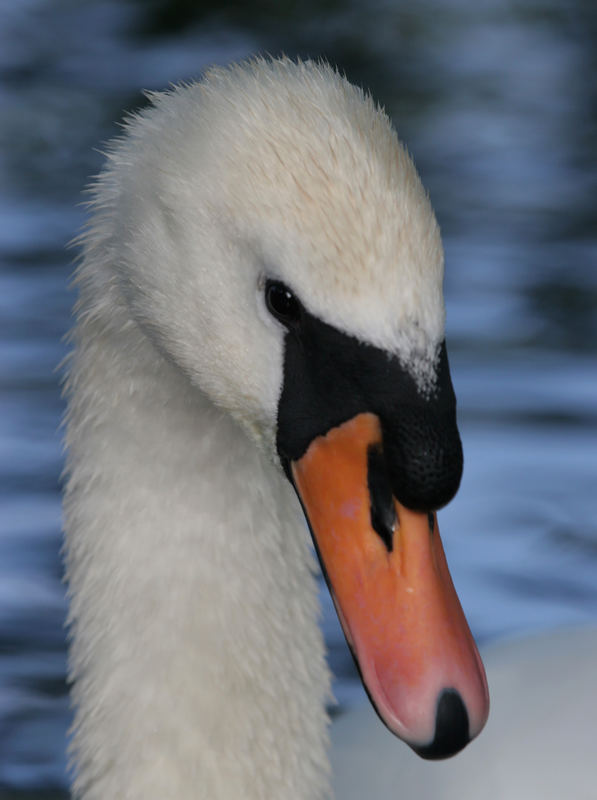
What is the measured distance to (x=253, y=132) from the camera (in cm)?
227

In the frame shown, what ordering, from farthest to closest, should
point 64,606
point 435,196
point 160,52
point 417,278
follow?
1. point 160,52
2. point 435,196
3. point 64,606
4. point 417,278

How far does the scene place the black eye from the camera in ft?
7.21

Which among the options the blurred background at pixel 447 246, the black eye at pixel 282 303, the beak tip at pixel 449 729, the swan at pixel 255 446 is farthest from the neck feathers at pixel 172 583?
the blurred background at pixel 447 246

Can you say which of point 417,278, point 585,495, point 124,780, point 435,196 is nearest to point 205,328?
point 417,278

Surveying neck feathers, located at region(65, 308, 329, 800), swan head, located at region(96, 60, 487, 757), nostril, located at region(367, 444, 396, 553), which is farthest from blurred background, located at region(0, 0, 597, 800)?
nostril, located at region(367, 444, 396, 553)

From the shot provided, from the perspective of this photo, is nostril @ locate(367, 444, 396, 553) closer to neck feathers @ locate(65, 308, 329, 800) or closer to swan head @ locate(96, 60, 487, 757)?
swan head @ locate(96, 60, 487, 757)

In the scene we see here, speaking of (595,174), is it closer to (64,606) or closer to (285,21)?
(285,21)

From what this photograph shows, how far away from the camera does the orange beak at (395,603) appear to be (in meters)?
2.11

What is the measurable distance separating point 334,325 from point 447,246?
3849mm

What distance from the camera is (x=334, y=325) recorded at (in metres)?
2.14

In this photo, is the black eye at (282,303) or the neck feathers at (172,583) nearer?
the black eye at (282,303)

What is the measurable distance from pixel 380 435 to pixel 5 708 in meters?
2.05

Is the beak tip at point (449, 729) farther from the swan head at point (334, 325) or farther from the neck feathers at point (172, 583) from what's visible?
the neck feathers at point (172, 583)

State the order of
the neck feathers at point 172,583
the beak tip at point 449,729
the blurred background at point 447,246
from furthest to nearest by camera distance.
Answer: the blurred background at point 447,246 < the neck feathers at point 172,583 < the beak tip at point 449,729
